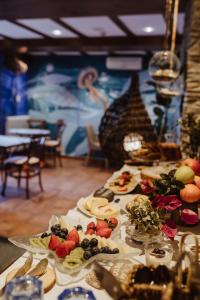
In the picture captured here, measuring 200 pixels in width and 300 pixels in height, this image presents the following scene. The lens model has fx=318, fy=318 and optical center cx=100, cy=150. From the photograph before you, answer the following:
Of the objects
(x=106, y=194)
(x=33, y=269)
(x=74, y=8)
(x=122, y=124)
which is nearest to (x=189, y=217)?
(x=106, y=194)

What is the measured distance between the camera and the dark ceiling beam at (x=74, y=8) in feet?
11.9

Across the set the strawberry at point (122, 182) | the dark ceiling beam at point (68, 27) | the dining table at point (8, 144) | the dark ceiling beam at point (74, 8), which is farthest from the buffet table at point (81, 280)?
the dark ceiling beam at point (68, 27)

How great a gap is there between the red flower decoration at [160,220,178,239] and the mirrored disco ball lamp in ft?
4.39

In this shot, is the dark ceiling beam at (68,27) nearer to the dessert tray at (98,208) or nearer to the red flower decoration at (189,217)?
Result: the dessert tray at (98,208)

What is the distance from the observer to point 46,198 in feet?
15.3

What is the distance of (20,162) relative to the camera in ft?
15.6

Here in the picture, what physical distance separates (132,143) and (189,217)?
127 centimetres

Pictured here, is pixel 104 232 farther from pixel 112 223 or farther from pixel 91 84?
pixel 91 84

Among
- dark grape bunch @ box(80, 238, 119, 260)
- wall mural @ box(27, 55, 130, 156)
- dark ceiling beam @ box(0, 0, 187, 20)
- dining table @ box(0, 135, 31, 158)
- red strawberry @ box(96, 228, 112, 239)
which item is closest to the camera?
dark grape bunch @ box(80, 238, 119, 260)

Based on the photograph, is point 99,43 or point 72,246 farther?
point 99,43

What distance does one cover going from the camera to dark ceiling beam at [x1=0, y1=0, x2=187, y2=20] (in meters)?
3.63

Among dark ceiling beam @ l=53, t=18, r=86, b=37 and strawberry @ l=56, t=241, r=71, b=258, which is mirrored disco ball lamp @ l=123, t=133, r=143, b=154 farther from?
dark ceiling beam @ l=53, t=18, r=86, b=37

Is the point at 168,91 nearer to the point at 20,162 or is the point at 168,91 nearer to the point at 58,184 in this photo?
the point at 20,162

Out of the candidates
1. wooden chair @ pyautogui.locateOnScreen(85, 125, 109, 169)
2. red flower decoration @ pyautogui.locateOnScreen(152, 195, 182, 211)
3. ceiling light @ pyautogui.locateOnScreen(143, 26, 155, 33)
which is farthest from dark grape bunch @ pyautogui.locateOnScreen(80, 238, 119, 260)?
wooden chair @ pyautogui.locateOnScreen(85, 125, 109, 169)
